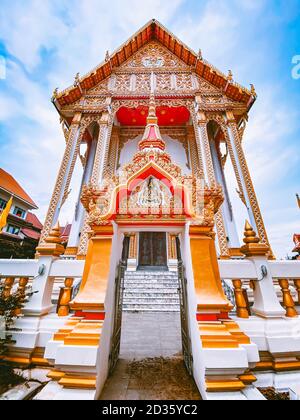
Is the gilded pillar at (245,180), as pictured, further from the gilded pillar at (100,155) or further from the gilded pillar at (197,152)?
the gilded pillar at (100,155)

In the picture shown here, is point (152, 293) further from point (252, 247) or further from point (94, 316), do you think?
point (94, 316)

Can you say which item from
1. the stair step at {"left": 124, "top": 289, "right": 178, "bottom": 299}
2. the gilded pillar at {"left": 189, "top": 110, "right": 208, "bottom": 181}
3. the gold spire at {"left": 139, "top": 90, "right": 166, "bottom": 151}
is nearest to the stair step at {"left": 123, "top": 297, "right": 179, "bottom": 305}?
the stair step at {"left": 124, "top": 289, "right": 178, "bottom": 299}

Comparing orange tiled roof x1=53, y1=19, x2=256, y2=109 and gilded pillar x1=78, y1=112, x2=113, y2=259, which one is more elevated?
orange tiled roof x1=53, y1=19, x2=256, y2=109

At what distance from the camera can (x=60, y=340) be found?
183 cm

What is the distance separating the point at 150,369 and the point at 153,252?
661cm

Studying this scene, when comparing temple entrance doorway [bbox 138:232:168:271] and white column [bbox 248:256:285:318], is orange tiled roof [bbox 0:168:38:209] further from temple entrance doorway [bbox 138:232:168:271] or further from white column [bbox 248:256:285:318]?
white column [bbox 248:256:285:318]

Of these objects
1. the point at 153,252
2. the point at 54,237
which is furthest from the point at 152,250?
the point at 54,237

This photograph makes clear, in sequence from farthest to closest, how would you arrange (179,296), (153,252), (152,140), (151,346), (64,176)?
(153,252)
(64,176)
(152,140)
(151,346)
(179,296)

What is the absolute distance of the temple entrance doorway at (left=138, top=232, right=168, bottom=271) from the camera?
8.41 metres

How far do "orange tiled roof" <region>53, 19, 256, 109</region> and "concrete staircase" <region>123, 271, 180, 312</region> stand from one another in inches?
328

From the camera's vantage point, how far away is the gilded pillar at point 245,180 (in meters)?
6.66

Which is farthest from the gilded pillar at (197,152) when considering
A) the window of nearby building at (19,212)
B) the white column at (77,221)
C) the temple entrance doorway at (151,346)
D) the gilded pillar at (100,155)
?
the window of nearby building at (19,212)

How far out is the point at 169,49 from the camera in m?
10.2
